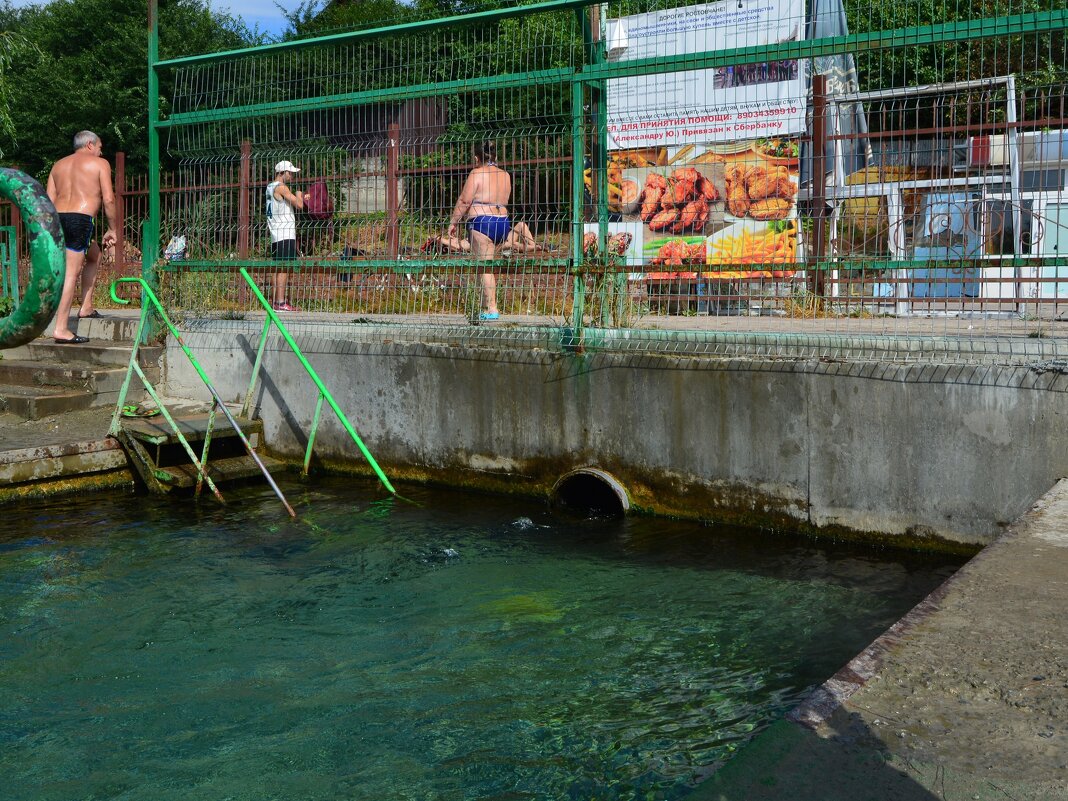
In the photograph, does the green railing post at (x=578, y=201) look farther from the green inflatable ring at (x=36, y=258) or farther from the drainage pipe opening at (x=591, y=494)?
the green inflatable ring at (x=36, y=258)

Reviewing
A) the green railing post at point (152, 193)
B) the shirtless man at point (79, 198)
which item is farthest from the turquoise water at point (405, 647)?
the green railing post at point (152, 193)

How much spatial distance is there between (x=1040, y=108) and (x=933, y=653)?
3.87 metres

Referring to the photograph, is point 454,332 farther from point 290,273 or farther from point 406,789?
point 406,789

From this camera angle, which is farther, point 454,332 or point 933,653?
point 454,332

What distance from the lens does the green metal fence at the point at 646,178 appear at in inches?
233

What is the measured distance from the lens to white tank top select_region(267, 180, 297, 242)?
27.8 feet

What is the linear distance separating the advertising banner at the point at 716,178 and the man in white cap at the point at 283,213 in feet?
8.36

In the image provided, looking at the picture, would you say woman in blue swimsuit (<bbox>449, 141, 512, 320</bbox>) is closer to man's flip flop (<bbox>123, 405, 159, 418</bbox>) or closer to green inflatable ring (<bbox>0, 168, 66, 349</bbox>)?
man's flip flop (<bbox>123, 405, 159, 418</bbox>)

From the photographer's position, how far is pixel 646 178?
23.4 feet

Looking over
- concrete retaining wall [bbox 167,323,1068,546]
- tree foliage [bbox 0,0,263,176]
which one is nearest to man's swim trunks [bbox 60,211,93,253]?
concrete retaining wall [bbox 167,323,1068,546]

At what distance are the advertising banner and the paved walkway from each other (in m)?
3.44

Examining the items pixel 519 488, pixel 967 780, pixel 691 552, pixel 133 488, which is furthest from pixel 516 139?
pixel 967 780

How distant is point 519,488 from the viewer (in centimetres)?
739

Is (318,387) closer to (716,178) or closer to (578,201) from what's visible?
(578,201)
